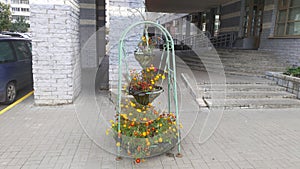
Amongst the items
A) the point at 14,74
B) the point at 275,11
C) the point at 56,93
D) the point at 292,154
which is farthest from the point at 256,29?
the point at 14,74

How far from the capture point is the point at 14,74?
5203mm

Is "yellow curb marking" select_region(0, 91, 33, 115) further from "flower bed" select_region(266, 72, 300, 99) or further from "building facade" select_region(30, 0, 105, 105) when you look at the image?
"flower bed" select_region(266, 72, 300, 99)

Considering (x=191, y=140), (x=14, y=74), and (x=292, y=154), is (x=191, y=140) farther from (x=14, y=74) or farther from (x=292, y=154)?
(x=14, y=74)

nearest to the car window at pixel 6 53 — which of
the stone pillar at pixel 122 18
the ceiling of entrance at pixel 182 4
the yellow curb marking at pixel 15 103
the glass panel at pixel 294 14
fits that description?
the yellow curb marking at pixel 15 103

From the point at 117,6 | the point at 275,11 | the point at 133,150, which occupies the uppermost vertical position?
the point at 275,11

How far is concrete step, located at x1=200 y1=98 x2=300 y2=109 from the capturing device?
5258mm

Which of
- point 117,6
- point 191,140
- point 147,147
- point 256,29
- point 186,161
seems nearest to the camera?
point 147,147

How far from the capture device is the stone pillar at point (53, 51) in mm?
A: 4824

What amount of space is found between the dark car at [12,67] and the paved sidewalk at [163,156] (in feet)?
2.14

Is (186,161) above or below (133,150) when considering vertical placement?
below

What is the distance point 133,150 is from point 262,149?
202 cm

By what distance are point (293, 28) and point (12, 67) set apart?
9.13 meters

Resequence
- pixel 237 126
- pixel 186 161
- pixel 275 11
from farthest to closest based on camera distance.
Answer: pixel 275 11, pixel 237 126, pixel 186 161

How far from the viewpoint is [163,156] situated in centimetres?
307
